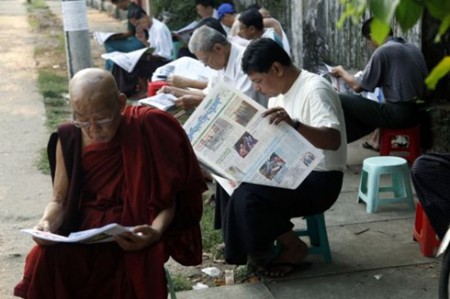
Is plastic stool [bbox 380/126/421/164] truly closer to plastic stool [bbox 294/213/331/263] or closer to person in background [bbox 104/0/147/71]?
plastic stool [bbox 294/213/331/263]

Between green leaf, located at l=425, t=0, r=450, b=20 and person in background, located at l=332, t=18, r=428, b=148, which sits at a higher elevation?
green leaf, located at l=425, t=0, r=450, b=20

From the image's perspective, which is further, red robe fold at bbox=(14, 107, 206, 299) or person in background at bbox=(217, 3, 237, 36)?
person in background at bbox=(217, 3, 237, 36)

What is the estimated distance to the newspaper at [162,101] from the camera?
511cm

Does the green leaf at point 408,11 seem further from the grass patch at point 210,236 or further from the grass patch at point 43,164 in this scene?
the grass patch at point 43,164

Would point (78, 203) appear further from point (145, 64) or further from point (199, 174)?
point (145, 64)

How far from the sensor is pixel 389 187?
5117mm

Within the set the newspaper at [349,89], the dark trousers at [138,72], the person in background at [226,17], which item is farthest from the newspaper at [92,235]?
the dark trousers at [138,72]

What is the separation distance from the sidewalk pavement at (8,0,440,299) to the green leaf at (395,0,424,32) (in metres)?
2.78

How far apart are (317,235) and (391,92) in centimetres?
201

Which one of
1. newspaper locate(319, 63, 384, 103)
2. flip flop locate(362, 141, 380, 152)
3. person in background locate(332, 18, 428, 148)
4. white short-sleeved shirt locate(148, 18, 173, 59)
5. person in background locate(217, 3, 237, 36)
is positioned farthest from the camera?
white short-sleeved shirt locate(148, 18, 173, 59)

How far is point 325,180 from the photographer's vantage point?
3.83m

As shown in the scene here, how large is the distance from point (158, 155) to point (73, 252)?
0.53 metres

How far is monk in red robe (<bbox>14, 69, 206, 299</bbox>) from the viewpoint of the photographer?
2979 mm

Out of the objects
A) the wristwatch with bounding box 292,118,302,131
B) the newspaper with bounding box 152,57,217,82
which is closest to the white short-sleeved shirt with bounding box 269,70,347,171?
the wristwatch with bounding box 292,118,302,131
